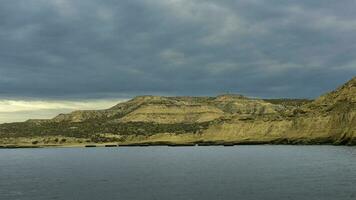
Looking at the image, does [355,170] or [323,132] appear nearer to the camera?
[355,170]

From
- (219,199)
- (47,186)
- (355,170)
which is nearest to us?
(219,199)

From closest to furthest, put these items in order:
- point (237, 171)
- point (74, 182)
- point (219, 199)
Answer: point (219, 199) → point (74, 182) → point (237, 171)

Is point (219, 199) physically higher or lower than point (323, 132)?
lower

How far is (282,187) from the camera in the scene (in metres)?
59.9

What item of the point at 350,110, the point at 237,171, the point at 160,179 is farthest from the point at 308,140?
the point at 160,179

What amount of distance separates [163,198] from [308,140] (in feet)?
488

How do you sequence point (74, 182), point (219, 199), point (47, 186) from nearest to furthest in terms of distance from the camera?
1. point (219, 199)
2. point (47, 186)
3. point (74, 182)

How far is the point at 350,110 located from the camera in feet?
566

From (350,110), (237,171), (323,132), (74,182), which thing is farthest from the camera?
(323,132)

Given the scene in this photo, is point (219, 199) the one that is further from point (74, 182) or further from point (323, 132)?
point (323, 132)

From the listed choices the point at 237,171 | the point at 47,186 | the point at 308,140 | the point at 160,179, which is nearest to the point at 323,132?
the point at 308,140

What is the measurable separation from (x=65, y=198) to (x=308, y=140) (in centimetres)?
15069

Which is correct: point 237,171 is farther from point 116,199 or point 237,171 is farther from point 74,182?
point 116,199

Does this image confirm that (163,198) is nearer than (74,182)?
Yes
